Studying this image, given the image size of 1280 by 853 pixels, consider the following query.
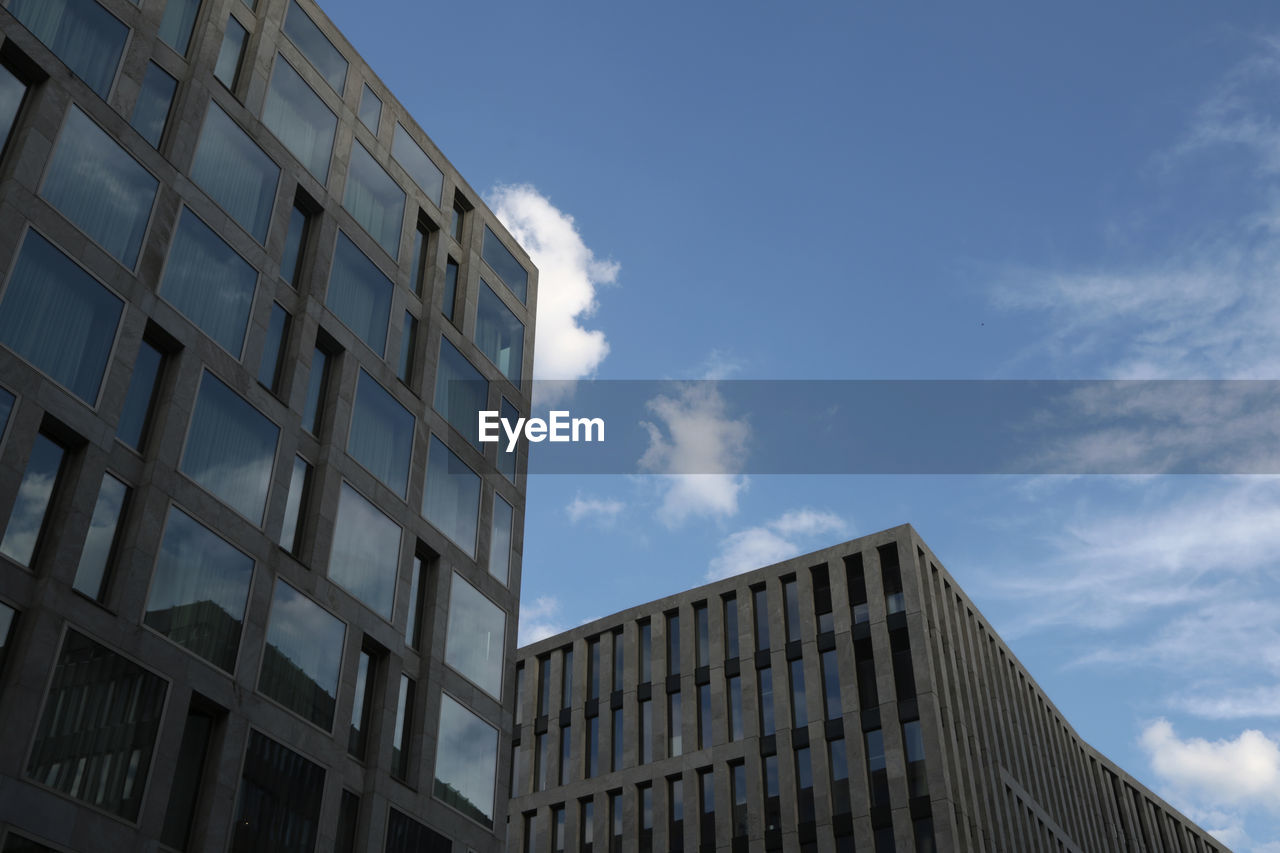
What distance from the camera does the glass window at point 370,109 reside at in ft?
125

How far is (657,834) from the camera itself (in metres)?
58.9

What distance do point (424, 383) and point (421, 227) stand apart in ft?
20.6

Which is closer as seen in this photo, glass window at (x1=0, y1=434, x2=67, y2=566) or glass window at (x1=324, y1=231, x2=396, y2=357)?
glass window at (x1=0, y1=434, x2=67, y2=566)

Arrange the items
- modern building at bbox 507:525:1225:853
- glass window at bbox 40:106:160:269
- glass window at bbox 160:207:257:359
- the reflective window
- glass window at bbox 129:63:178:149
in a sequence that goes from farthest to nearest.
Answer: modern building at bbox 507:525:1225:853 → glass window at bbox 129:63:178:149 → glass window at bbox 160:207:257:359 → the reflective window → glass window at bbox 40:106:160:269

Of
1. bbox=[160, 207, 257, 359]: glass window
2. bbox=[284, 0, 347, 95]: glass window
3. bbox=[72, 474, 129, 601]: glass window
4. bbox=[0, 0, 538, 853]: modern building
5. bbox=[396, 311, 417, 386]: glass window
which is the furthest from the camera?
bbox=[396, 311, 417, 386]: glass window

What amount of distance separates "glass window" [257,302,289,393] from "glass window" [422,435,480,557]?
598 centimetres

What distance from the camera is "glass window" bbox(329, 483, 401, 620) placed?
3139 centimetres

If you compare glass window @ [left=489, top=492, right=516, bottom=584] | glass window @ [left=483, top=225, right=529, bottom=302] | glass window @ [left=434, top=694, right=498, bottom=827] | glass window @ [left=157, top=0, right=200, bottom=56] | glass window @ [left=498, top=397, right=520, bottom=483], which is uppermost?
glass window @ [left=483, top=225, right=529, bottom=302]

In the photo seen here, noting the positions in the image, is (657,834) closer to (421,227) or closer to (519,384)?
(519,384)

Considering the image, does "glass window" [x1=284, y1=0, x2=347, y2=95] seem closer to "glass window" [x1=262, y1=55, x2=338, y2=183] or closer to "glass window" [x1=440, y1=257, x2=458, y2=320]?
"glass window" [x1=262, y1=55, x2=338, y2=183]

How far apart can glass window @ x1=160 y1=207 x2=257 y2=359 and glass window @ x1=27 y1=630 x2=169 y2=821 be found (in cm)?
850

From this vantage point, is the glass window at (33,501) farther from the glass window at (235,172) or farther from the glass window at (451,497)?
the glass window at (451,497)

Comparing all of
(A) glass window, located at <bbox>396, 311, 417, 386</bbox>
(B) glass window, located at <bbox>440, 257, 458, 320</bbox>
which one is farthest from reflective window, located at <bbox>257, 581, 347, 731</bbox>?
(B) glass window, located at <bbox>440, 257, 458, 320</bbox>

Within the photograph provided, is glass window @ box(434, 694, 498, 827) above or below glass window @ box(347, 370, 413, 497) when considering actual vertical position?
below
